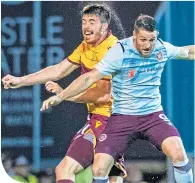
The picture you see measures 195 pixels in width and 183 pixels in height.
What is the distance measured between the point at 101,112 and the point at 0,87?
1.51 ft

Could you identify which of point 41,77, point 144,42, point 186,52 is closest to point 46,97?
point 41,77

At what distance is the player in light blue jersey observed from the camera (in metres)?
4.25

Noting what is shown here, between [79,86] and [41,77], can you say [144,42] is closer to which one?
[79,86]

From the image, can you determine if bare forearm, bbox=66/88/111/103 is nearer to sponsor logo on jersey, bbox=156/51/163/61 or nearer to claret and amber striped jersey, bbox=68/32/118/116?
claret and amber striped jersey, bbox=68/32/118/116

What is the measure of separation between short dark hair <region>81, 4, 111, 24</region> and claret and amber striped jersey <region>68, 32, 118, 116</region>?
0.07 meters

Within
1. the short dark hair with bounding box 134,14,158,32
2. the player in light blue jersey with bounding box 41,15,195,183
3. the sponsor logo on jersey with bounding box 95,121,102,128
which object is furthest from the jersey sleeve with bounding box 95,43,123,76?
the sponsor logo on jersey with bounding box 95,121,102,128

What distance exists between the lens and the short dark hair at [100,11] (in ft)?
14.4

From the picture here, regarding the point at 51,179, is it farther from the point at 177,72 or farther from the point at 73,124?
the point at 177,72

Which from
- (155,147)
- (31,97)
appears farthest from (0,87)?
(155,147)

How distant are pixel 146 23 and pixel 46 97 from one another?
550 millimetres

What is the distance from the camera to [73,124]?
443cm

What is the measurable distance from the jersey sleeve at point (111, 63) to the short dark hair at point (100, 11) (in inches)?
7.5

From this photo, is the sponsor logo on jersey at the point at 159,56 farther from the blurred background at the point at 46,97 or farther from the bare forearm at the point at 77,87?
the bare forearm at the point at 77,87

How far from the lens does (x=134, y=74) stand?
4.27 m
